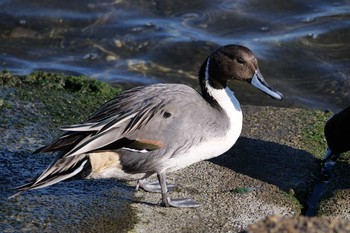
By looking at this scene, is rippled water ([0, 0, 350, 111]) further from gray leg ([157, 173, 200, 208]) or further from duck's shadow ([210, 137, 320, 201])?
gray leg ([157, 173, 200, 208])

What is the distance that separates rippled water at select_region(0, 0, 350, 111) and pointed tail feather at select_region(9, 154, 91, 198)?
408 cm

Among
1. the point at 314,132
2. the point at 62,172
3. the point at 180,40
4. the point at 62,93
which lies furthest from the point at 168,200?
the point at 180,40

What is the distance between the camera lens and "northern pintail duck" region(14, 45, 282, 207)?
178 inches

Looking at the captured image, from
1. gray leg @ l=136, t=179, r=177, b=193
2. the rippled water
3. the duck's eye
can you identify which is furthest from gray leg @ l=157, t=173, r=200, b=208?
the rippled water

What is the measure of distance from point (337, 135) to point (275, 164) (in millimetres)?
541

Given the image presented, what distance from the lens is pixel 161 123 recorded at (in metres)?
4.64

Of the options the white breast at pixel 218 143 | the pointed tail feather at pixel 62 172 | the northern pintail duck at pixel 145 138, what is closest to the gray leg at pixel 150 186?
the northern pintail duck at pixel 145 138

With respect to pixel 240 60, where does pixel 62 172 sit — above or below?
below

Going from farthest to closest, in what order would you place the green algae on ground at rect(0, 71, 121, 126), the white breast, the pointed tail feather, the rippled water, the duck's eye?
the rippled water
the green algae on ground at rect(0, 71, 121, 126)
the duck's eye
the white breast
the pointed tail feather

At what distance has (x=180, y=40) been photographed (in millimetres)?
9516

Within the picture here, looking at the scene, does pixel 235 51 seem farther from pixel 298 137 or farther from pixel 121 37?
pixel 121 37

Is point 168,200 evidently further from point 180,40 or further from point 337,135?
point 180,40

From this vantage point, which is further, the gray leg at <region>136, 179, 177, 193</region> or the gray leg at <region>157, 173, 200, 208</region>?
the gray leg at <region>136, 179, 177, 193</region>

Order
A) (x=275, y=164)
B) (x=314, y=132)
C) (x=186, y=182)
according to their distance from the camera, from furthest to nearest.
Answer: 1. (x=314, y=132)
2. (x=275, y=164)
3. (x=186, y=182)
